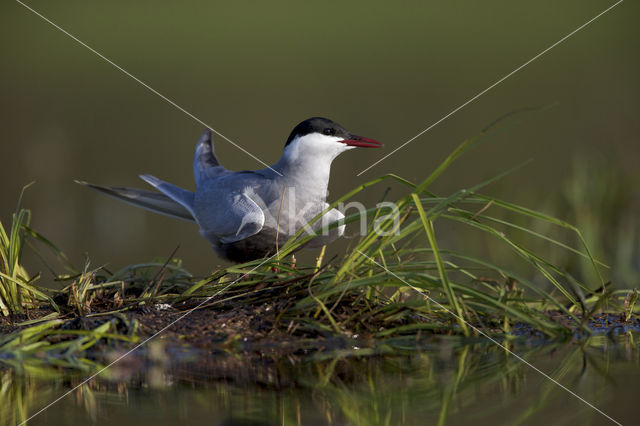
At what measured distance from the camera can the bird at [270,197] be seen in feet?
14.9

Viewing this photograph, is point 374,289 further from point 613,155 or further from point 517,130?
point 517,130

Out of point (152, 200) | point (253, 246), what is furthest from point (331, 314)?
point (152, 200)

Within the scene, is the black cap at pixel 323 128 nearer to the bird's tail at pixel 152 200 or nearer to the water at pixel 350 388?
the bird's tail at pixel 152 200

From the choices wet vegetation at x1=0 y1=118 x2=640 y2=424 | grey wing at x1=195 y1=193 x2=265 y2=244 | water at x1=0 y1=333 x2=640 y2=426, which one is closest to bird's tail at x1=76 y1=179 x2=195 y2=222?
grey wing at x1=195 y1=193 x2=265 y2=244

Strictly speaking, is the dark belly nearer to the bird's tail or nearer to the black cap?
the bird's tail

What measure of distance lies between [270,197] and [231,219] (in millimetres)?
279

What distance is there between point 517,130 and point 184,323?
7.71m

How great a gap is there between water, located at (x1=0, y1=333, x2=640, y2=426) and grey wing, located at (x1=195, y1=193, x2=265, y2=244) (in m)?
1.63

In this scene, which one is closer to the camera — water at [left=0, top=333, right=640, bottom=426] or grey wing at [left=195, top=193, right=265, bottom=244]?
water at [left=0, top=333, right=640, bottom=426]

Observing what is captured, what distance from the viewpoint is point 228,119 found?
10547 millimetres

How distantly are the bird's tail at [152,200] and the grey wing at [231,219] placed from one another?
0.23 metres

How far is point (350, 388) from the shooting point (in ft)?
7.68

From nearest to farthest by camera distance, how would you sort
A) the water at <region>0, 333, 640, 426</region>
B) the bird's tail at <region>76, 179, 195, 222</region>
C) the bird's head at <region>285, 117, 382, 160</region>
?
1. the water at <region>0, 333, 640, 426</region>
2. the bird's head at <region>285, 117, 382, 160</region>
3. the bird's tail at <region>76, 179, 195, 222</region>

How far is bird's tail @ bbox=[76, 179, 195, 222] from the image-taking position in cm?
487
